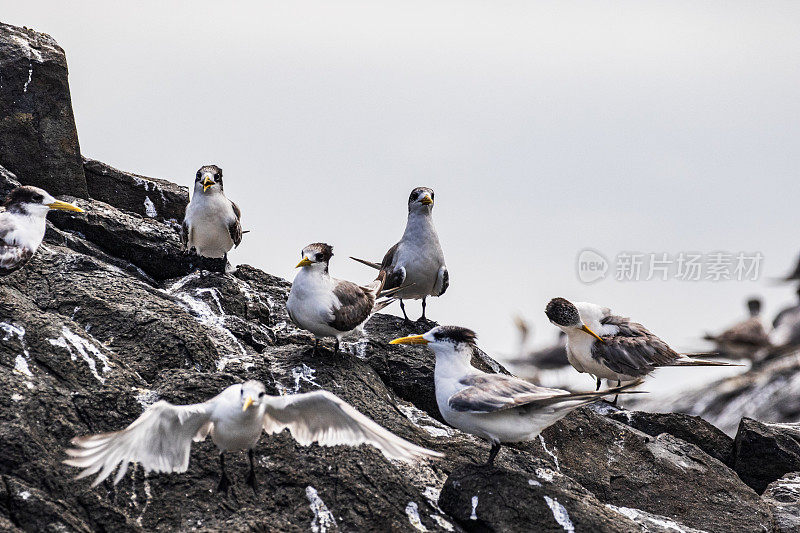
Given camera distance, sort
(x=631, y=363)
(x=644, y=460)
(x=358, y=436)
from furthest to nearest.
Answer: (x=631, y=363) < (x=644, y=460) < (x=358, y=436)

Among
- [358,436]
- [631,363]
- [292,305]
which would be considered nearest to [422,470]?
[358,436]

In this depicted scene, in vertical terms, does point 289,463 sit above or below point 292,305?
below

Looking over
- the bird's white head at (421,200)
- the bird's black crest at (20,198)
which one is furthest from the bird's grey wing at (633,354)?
the bird's black crest at (20,198)

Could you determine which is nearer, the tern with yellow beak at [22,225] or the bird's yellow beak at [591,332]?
the tern with yellow beak at [22,225]

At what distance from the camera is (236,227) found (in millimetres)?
12492

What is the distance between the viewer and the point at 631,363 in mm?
11703

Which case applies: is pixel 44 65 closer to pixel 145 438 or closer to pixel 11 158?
pixel 11 158

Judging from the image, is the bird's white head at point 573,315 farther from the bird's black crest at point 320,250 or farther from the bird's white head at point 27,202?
the bird's white head at point 27,202

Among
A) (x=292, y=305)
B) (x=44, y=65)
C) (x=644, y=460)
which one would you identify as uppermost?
(x=44, y=65)

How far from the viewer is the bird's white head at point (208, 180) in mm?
12070

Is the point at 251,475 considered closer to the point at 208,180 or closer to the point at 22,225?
the point at 22,225

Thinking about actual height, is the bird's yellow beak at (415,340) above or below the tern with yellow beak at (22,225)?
below

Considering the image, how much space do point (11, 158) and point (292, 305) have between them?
19.6 feet

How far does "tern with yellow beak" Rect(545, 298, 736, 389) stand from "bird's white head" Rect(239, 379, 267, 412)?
541 cm
